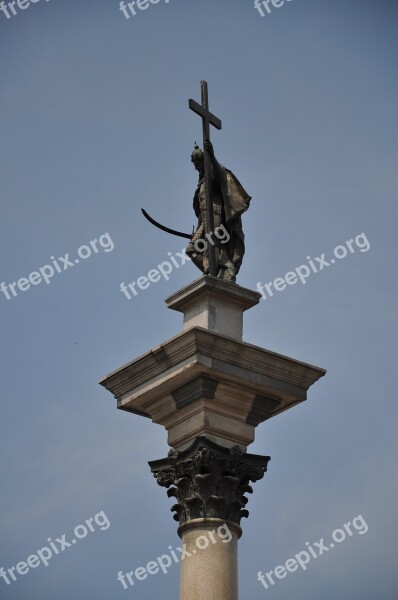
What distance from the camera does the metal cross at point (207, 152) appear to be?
2158 cm

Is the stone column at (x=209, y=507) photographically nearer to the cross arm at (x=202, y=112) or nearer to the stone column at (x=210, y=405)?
the stone column at (x=210, y=405)

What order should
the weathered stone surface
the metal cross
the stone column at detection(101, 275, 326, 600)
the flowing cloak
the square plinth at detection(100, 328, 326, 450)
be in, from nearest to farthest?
1. the stone column at detection(101, 275, 326, 600)
2. the weathered stone surface
3. the square plinth at detection(100, 328, 326, 450)
4. the metal cross
5. the flowing cloak

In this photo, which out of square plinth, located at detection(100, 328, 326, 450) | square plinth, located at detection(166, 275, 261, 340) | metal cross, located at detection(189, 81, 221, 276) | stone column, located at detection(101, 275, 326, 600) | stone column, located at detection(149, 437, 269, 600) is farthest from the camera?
metal cross, located at detection(189, 81, 221, 276)

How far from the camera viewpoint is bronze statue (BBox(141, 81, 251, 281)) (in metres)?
21.6

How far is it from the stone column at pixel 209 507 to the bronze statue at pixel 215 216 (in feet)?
9.69

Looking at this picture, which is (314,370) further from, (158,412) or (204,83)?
(204,83)

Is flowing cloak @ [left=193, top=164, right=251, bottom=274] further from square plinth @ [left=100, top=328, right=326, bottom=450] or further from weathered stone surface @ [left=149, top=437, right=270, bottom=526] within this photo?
weathered stone surface @ [left=149, top=437, right=270, bottom=526]

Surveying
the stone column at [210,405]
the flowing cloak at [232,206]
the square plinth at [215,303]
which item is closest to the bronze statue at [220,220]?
the flowing cloak at [232,206]

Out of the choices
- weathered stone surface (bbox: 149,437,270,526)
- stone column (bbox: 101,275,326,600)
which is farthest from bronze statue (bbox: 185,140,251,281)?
weathered stone surface (bbox: 149,437,270,526)

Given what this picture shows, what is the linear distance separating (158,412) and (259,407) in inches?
56.3

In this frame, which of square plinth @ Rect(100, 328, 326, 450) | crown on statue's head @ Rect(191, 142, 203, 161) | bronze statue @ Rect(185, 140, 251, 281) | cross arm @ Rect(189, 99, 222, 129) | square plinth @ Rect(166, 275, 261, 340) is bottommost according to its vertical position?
square plinth @ Rect(100, 328, 326, 450)

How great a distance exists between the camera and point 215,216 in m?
22.1

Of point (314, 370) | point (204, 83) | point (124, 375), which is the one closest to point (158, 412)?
point (124, 375)

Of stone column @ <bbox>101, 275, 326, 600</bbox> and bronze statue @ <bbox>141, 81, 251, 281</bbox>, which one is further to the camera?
bronze statue @ <bbox>141, 81, 251, 281</bbox>
